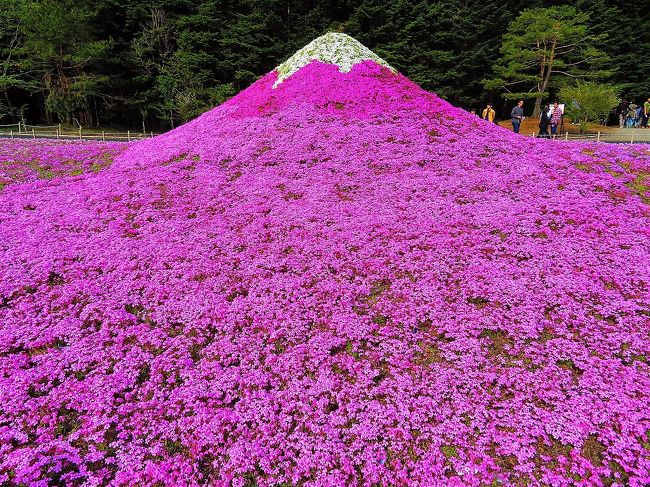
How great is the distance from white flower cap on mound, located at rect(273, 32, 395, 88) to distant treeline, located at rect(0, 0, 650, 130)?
2529 cm

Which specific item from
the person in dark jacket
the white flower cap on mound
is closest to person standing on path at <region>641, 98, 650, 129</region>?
the person in dark jacket

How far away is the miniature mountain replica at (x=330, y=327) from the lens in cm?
495

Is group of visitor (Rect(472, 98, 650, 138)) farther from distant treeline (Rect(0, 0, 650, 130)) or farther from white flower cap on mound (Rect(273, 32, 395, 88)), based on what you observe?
distant treeline (Rect(0, 0, 650, 130))

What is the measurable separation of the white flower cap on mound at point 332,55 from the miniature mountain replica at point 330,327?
412 inches

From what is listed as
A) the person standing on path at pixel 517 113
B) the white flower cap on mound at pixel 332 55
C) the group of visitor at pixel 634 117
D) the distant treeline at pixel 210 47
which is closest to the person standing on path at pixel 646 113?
the group of visitor at pixel 634 117

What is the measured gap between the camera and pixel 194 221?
439 inches

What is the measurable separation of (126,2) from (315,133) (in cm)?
5062

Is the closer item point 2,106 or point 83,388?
point 83,388

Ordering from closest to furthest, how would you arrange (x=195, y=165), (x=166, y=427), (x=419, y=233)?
1. (x=166, y=427)
2. (x=419, y=233)
3. (x=195, y=165)

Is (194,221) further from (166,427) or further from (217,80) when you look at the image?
(217,80)

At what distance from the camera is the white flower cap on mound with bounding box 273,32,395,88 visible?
2178cm

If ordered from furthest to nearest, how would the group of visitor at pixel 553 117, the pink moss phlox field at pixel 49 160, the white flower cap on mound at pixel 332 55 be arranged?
the group of visitor at pixel 553 117 → the white flower cap on mound at pixel 332 55 → the pink moss phlox field at pixel 49 160

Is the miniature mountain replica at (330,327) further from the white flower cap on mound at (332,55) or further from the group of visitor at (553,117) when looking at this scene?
the white flower cap on mound at (332,55)

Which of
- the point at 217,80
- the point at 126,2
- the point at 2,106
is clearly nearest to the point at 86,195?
the point at 217,80
